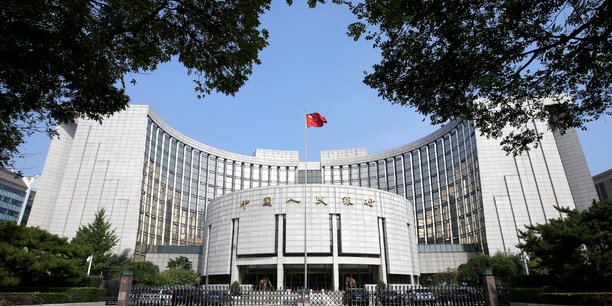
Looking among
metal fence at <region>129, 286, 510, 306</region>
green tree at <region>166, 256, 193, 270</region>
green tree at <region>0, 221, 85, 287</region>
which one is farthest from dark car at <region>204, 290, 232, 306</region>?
green tree at <region>166, 256, 193, 270</region>

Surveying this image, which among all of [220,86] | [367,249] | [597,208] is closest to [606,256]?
[597,208]

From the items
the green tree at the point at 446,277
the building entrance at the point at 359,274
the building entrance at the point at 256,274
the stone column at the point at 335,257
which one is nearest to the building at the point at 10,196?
the building entrance at the point at 256,274

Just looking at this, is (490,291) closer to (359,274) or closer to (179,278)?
(359,274)

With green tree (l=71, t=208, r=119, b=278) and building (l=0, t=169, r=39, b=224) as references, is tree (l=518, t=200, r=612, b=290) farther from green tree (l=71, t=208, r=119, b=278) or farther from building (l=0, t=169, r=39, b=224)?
building (l=0, t=169, r=39, b=224)

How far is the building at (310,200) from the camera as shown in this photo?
5291 centimetres

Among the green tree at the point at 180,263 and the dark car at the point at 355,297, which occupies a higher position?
the green tree at the point at 180,263

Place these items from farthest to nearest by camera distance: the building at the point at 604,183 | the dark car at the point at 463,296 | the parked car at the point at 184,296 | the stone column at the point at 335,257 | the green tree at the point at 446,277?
the building at the point at 604,183 → the green tree at the point at 446,277 → the stone column at the point at 335,257 → the parked car at the point at 184,296 → the dark car at the point at 463,296

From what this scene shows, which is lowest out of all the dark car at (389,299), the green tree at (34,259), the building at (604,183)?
the dark car at (389,299)

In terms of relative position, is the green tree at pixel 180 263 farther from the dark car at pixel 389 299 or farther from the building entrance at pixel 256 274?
the dark car at pixel 389 299

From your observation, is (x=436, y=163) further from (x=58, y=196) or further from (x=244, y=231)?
(x=58, y=196)

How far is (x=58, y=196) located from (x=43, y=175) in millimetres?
4576

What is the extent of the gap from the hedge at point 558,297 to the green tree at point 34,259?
32154 millimetres

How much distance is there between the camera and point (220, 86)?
12.8m

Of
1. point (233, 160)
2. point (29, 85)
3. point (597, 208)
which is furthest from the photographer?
point (233, 160)
